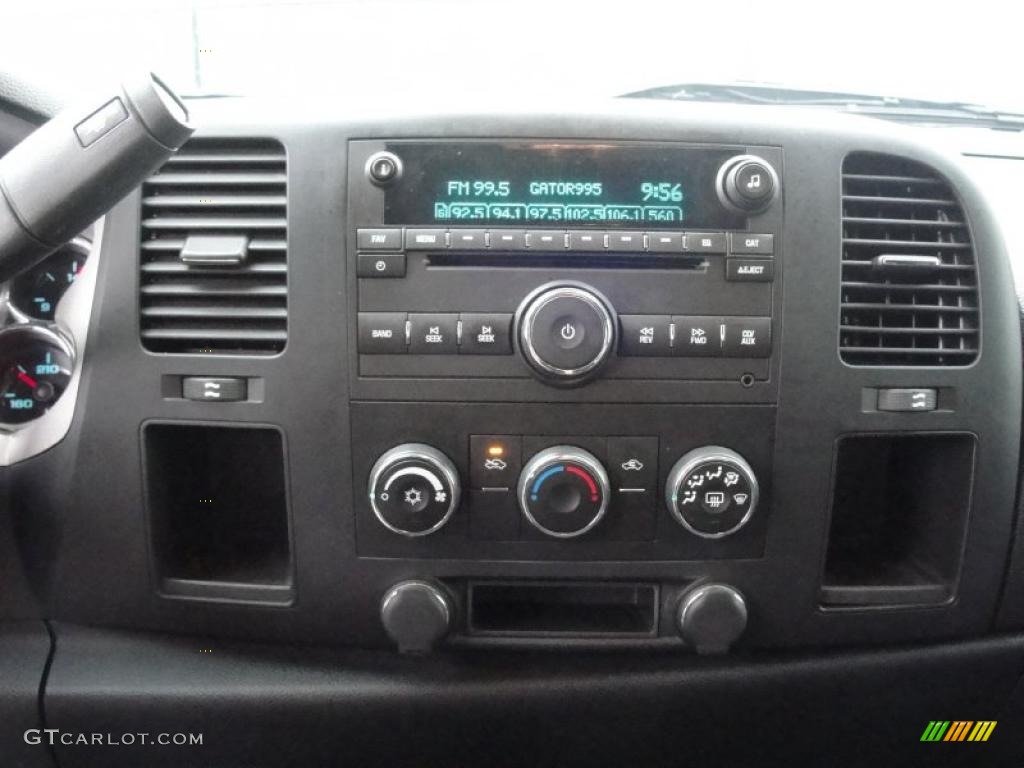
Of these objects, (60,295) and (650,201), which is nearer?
(650,201)

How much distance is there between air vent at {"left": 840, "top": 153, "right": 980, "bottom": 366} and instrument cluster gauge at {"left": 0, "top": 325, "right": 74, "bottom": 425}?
1.21 meters

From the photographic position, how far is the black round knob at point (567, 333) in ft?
3.61

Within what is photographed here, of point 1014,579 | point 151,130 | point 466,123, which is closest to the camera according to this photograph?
point 151,130

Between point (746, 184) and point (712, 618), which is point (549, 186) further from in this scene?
point (712, 618)

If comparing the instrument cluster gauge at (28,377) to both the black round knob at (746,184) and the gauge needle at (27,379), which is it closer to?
the gauge needle at (27,379)

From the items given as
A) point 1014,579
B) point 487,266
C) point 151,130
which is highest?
point 151,130

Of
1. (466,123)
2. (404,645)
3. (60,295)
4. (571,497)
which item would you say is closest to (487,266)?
(466,123)

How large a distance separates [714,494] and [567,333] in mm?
307

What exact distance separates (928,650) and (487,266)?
937mm

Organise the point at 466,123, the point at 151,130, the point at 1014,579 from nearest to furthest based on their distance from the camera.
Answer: the point at 151,130, the point at 466,123, the point at 1014,579

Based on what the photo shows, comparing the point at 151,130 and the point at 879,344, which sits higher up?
the point at 151,130

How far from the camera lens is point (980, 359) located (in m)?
1.22

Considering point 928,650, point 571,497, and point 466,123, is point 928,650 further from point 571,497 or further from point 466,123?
point 466,123

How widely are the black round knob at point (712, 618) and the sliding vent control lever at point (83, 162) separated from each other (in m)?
0.91
